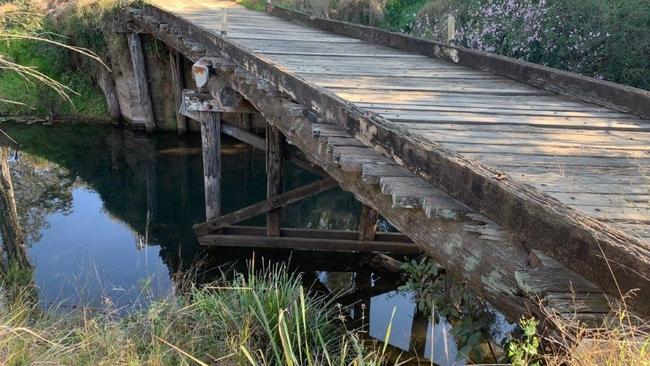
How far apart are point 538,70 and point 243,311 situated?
2.89 meters

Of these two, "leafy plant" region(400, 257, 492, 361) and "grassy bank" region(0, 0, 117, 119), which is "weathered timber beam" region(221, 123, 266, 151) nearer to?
"leafy plant" region(400, 257, 492, 361)

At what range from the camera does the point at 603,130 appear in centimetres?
317

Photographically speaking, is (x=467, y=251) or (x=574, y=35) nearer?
(x=467, y=251)

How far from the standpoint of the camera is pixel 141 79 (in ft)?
34.2

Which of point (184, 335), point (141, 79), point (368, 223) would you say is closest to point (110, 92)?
point (141, 79)

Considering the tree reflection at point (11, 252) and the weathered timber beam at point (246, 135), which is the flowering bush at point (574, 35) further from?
the tree reflection at point (11, 252)

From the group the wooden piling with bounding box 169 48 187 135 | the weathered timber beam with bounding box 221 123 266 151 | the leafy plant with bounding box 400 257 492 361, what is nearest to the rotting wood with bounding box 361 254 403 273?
the leafy plant with bounding box 400 257 492 361

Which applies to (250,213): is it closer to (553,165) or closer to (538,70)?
(538,70)

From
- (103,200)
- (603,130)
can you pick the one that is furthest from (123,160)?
(603,130)

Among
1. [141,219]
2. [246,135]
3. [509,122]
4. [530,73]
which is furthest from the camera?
[141,219]

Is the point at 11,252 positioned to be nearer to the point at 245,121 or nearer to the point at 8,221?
the point at 8,221

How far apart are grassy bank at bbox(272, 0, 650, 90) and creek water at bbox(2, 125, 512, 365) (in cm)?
319

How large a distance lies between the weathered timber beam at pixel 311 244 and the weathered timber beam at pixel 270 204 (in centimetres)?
11

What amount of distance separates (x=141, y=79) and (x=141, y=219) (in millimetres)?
3511
